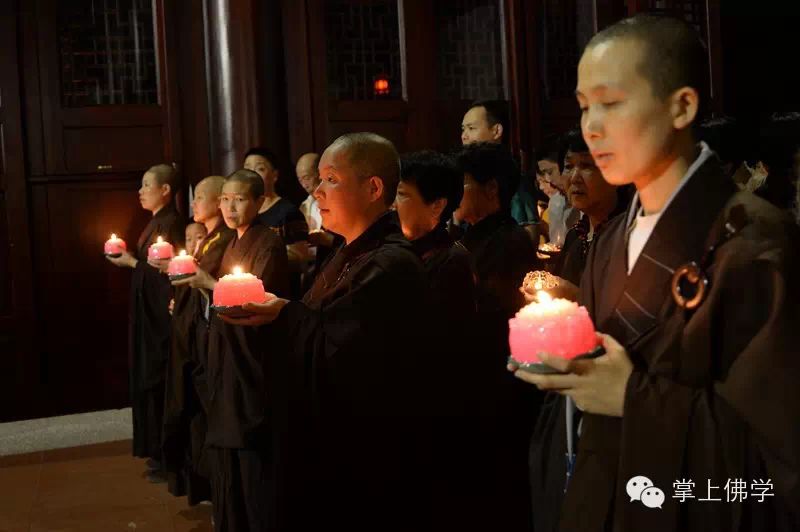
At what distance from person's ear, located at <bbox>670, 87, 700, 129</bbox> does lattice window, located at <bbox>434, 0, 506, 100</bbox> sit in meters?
5.87

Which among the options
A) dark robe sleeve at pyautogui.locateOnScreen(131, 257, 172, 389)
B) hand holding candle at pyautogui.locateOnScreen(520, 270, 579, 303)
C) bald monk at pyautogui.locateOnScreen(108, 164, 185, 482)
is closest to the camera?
hand holding candle at pyautogui.locateOnScreen(520, 270, 579, 303)

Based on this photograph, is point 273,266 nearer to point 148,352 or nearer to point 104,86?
point 148,352

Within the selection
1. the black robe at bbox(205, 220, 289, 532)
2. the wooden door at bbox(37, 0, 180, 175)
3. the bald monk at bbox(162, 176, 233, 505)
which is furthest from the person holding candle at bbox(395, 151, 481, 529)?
the wooden door at bbox(37, 0, 180, 175)

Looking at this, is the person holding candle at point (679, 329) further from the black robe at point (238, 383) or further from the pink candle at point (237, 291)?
the black robe at point (238, 383)

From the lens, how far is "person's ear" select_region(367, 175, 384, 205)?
2963 mm

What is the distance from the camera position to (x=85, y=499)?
516 centimetres

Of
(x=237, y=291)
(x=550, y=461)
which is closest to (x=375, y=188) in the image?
(x=237, y=291)

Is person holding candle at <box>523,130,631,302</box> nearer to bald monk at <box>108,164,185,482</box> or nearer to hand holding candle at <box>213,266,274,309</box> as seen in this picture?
hand holding candle at <box>213,266,274,309</box>

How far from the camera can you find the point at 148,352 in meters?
→ 5.93

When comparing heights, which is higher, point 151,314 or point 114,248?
point 114,248

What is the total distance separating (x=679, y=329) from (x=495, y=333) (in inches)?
78.2

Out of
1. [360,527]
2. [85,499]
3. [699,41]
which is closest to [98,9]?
[85,499]

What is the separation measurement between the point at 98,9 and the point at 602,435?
249 inches

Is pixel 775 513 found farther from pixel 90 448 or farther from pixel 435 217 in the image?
pixel 90 448
